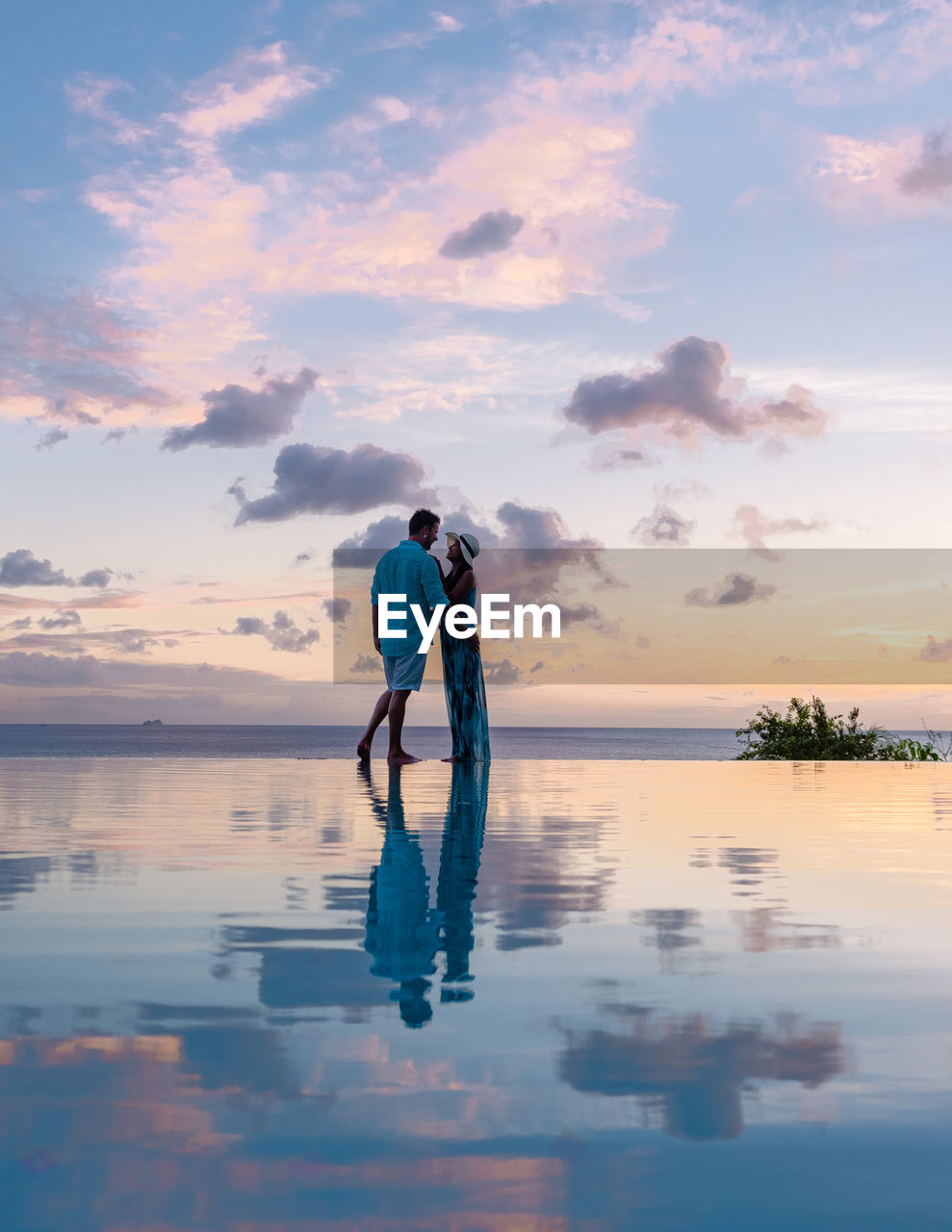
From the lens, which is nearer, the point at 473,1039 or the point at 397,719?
the point at 473,1039

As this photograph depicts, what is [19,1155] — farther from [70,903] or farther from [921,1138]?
[70,903]

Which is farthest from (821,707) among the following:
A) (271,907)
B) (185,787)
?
(271,907)

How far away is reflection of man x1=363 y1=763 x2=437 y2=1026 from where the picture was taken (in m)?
2.47

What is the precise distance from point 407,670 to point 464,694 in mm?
951

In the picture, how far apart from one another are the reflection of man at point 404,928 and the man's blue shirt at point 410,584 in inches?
236

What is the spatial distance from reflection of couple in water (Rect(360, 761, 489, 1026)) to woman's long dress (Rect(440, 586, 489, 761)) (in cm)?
546

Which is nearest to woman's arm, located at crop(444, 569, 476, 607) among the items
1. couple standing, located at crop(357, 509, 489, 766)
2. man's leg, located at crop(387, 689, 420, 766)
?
couple standing, located at crop(357, 509, 489, 766)

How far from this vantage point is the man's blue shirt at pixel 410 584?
11.0 metres

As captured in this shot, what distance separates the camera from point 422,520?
11172 millimetres

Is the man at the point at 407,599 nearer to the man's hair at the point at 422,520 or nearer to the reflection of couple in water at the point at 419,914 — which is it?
the man's hair at the point at 422,520

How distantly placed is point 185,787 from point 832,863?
5.44 meters

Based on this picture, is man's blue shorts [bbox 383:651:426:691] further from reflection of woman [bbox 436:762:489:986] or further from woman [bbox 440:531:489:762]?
reflection of woman [bbox 436:762:489:986]

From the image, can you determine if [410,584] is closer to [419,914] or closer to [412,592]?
[412,592]

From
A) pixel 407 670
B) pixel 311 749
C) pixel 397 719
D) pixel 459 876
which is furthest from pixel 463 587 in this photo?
pixel 311 749
